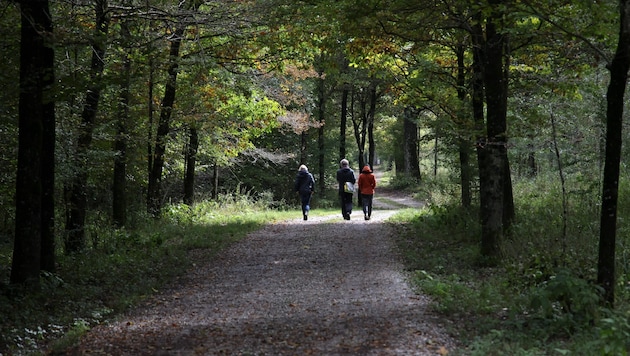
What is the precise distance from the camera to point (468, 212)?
1460 cm

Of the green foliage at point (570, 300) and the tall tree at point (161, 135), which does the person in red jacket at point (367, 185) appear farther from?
the green foliage at point (570, 300)

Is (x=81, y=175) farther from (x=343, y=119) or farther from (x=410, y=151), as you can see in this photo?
(x=410, y=151)

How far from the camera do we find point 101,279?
32.7 feet

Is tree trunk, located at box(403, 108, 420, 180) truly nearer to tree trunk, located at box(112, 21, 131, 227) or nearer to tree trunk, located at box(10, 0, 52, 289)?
tree trunk, located at box(112, 21, 131, 227)

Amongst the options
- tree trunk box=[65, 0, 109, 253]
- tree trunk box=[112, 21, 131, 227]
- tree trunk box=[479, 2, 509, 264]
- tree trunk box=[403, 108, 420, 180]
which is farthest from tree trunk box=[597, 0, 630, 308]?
tree trunk box=[403, 108, 420, 180]

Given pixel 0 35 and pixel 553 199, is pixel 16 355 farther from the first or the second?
pixel 553 199

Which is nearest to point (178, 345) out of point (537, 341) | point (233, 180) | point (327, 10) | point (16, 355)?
point (16, 355)

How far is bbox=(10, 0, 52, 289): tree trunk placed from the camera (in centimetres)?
803

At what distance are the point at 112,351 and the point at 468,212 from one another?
33.0 feet

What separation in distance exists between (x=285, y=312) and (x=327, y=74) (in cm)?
744

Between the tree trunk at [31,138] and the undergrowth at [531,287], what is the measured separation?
222 inches

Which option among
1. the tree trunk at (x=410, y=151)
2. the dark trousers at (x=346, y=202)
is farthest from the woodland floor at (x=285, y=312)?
Result: the tree trunk at (x=410, y=151)

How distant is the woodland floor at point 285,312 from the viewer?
6395 mm

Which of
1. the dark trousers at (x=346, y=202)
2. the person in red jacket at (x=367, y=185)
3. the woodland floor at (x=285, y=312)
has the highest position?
the person in red jacket at (x=367, y=185)
